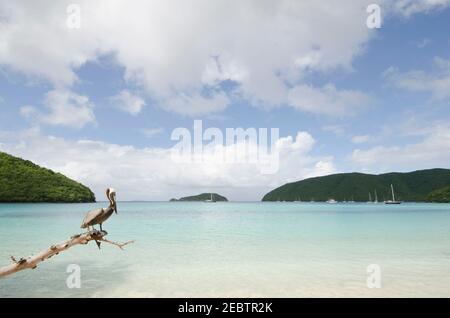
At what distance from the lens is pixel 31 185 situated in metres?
134

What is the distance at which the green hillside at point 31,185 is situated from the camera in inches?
5037

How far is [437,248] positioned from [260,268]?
13626mm

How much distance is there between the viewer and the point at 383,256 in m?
19.2

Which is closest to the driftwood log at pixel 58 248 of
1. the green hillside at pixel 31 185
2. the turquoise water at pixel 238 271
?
the turquoise water at pixel 238 271

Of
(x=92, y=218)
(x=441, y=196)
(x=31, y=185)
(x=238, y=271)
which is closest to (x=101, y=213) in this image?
(x=92, y=218)

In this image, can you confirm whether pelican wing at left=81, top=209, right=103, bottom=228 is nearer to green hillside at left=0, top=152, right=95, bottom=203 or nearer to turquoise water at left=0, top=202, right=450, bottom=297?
turquoise water at left=0, top=202, right=450, bottom=297

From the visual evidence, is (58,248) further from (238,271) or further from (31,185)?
(31,185)

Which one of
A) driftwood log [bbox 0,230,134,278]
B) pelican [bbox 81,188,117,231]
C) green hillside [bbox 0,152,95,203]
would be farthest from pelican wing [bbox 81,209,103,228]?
green hillside [bbox 0,152,95,203]

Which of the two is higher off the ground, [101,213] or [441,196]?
[441,196]

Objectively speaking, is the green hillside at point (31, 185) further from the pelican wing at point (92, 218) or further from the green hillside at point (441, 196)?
the green hillside at point (441, 196)

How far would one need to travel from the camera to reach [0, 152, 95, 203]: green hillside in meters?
128
